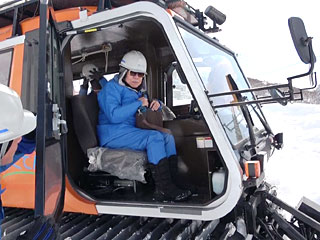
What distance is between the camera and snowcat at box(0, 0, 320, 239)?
1.95 metres

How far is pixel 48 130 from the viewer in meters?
1.77

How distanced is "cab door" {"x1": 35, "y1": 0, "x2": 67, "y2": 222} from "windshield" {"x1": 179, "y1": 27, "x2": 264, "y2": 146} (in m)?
1.00

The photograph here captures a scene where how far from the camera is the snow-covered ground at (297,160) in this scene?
4.82m

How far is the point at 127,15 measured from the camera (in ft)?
7.61

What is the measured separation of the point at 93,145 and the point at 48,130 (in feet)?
3.57

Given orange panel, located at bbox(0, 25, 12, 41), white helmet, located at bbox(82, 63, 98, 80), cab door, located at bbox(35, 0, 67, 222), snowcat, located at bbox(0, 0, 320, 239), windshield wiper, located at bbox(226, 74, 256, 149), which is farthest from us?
white helmet, located at bbox(82, 63, 98, 80)

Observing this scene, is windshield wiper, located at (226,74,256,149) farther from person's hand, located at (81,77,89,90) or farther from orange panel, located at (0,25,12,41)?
orange panel, located at (0,25,12,41)

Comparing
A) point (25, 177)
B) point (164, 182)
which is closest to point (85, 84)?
point (25, 177)

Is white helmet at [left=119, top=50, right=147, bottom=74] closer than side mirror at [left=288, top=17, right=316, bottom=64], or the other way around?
side mirror at [left=288, top=17, right=316, bottom=64]

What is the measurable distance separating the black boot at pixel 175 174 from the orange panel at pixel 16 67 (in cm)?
143

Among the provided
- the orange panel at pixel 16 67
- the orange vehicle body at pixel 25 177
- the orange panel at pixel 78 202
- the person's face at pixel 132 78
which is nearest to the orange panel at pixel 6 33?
the orange vehicle body at pixel 25 177

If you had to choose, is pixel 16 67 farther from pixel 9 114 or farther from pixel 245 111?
pixel 245 111

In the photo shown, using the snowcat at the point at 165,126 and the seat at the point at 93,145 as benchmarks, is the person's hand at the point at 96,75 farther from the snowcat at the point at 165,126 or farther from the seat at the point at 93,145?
the seat at the point at 93,145

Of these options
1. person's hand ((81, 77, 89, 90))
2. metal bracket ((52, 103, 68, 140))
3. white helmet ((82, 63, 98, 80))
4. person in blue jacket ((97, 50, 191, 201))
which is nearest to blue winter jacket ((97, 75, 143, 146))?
person in blue jacket ((97, 50, 191, 201))
